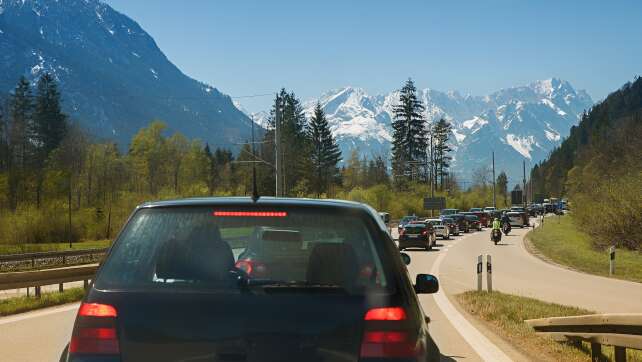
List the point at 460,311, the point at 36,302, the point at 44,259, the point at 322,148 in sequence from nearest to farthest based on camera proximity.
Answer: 1. the point at 460,311
2. the point at 36,302
3. the point at 44,259
4. the point at 322,148

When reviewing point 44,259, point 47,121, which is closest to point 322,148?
point 47,121

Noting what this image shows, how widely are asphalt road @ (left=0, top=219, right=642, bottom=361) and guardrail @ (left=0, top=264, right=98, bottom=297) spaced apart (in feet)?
2.89

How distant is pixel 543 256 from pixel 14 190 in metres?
56.6

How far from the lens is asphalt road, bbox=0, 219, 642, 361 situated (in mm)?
9688

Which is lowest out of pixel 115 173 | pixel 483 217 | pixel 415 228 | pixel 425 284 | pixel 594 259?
pixel 594 259

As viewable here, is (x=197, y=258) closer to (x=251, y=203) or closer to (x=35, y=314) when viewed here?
(x=251, y=203)

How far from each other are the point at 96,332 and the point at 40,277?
13.6 metres

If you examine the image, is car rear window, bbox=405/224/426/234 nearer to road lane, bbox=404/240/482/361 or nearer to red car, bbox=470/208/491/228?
road lane, bbox=404/240/482/361

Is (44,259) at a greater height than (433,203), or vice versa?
(433,203)

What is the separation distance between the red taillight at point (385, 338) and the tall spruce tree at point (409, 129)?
126102 millimetres

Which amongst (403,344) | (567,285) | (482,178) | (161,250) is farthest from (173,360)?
(482,178)

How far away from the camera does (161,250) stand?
4043mm

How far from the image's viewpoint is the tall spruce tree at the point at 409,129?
130m

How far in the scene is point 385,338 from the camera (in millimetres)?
3590
